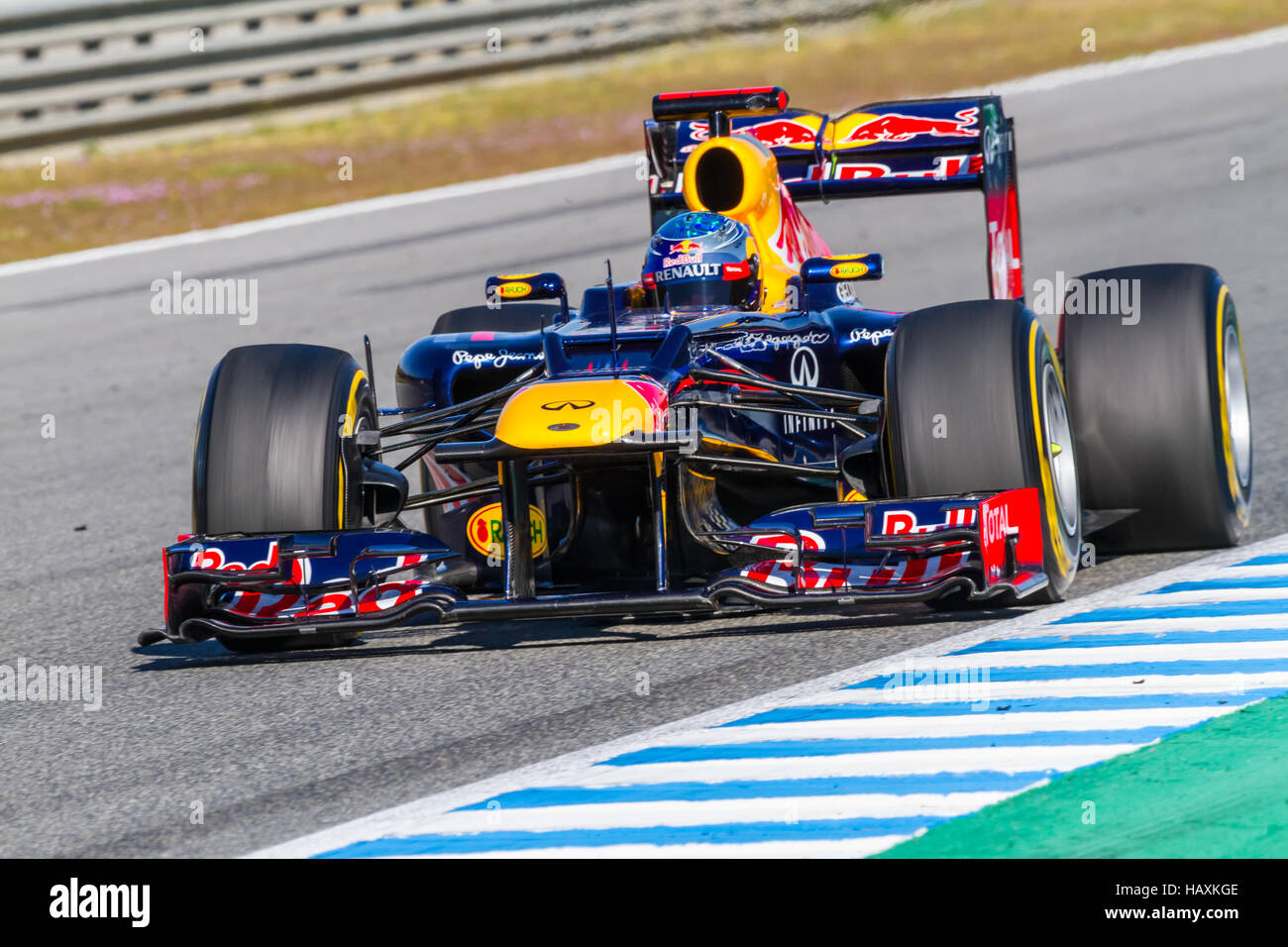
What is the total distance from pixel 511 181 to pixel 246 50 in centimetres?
293

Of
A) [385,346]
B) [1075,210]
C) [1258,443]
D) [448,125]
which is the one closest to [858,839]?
[1258,443]

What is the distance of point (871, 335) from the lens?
23.9ft

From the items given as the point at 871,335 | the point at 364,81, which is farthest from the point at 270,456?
the point at 364,81

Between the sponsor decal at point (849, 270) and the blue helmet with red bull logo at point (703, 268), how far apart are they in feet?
1.62

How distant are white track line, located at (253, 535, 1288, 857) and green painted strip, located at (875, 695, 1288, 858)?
0.14m

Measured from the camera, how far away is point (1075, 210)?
50.6 ft

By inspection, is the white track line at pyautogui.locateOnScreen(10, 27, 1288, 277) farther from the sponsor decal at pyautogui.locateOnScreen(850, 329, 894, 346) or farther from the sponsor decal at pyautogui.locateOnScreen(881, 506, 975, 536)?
the sponsor decal at pyautogui.locateOnScreen(881, 506, 975, 536)

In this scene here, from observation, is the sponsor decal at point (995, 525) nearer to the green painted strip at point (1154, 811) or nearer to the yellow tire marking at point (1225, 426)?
the green painted strip at point (1154, 811)

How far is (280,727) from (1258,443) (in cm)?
510

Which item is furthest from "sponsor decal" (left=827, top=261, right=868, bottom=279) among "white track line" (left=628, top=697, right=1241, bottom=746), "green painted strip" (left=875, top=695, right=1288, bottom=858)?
"green painted strip" (left=875, top=695, right=1288, bottom=858)

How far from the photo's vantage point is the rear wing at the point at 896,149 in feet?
27.9

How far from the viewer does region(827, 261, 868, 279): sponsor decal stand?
23.2 ft

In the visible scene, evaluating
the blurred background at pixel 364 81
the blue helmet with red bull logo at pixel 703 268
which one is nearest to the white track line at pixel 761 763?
the blue helmet with red bull logo at pixel 703 268

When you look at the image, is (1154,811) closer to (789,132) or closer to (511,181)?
(789,132)
